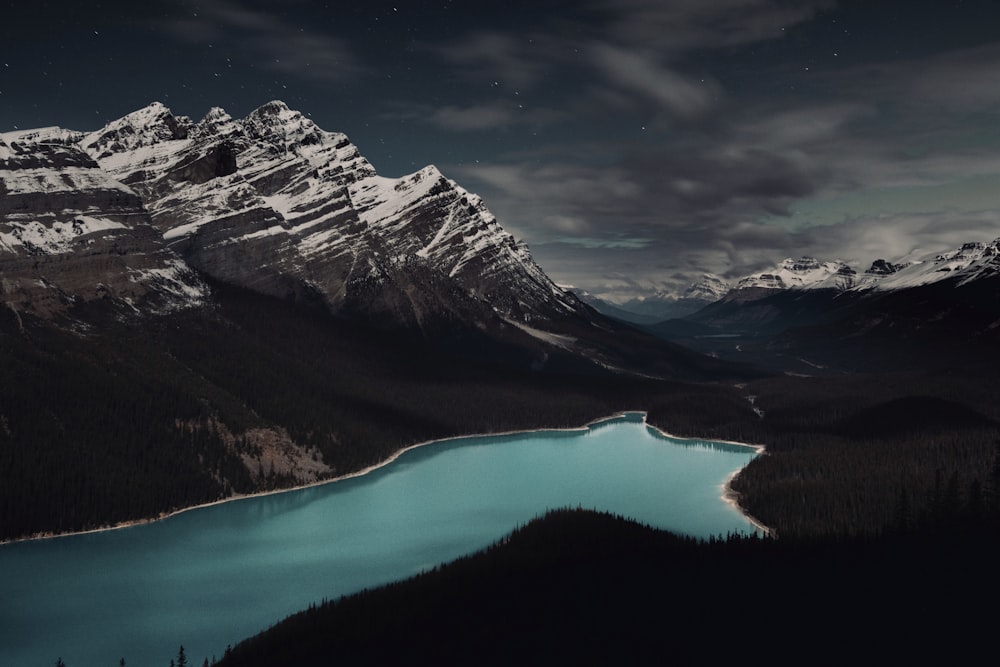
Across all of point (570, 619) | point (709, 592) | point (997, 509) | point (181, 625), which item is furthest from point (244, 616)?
point (997, 509)

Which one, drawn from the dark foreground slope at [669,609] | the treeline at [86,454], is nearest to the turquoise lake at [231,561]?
the treeline at [86,454]

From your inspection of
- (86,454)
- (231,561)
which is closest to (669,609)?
(231,561)

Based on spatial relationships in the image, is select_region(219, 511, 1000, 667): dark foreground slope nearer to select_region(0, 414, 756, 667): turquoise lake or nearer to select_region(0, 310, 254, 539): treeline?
select_region(0, 414, 756, 667): turquoise lake

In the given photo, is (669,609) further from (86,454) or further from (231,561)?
(86,454)

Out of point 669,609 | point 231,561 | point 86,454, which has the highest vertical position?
point 86,454

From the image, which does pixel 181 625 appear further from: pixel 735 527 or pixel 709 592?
pixel 735 527

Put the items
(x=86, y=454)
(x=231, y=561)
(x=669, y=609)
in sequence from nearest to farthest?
(x=669, y=609)
(x=231, y=561)
(x=86, y=454)
